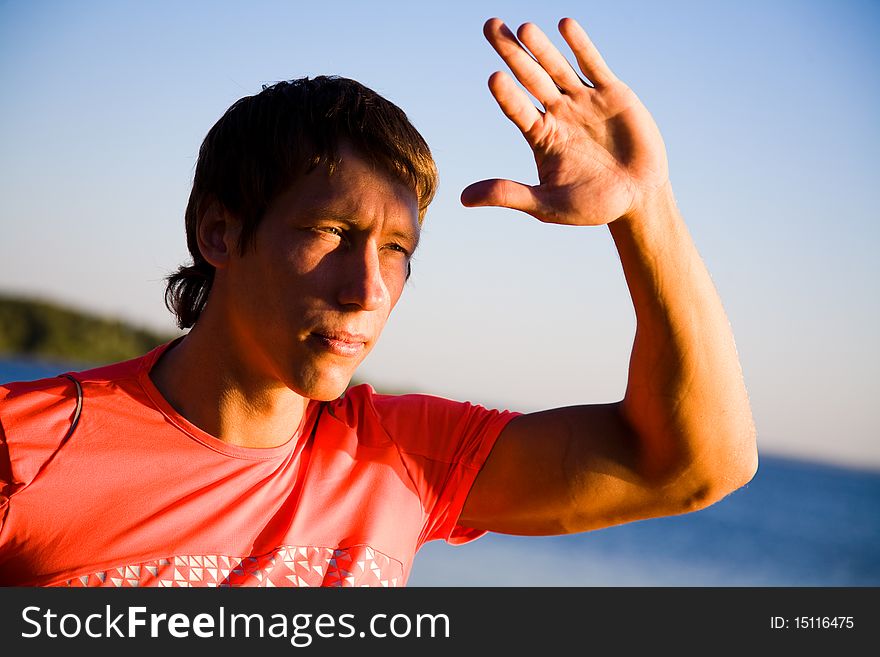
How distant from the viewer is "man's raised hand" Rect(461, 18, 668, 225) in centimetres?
180

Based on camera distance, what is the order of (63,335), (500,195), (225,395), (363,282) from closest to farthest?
(500,195), (363,282), (225,395), (63,335)

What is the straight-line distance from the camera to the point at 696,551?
18.8 meters

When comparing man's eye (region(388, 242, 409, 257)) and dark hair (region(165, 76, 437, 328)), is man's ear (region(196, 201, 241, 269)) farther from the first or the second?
man's eye (region(388, 242, 409, 257))

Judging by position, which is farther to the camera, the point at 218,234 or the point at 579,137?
the point at 218,234

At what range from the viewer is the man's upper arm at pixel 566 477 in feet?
7.06

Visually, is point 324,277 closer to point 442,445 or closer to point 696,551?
point 442,445

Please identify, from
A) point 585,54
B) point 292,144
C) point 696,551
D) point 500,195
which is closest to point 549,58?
point 585,54

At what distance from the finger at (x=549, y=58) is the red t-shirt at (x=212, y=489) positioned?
832 millimetres

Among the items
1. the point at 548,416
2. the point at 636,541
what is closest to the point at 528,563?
the point at 636,541

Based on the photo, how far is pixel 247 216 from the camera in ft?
7.14

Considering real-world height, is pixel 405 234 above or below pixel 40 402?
above

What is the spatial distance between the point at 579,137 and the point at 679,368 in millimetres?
548
